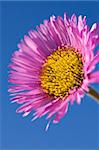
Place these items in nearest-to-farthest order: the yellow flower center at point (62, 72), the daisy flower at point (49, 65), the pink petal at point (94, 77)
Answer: the pink petal at point (94, 77), the daisy flower at point (49, 65), the yellow flower center at point (62, 72)

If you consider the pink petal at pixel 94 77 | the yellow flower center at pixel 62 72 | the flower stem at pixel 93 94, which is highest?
the yellow flower center at pixel 62 72

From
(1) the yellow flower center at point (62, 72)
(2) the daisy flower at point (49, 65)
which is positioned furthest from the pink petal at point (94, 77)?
(1) the yellow flower center at point (62, 72)

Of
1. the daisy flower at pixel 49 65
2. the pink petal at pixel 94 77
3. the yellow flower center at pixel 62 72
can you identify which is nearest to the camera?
the pink petal at pixel 94 77

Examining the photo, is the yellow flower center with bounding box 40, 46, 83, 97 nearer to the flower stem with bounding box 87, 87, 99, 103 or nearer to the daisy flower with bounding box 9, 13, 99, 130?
the daisy flower with bounding box 9, 13, 99, 130

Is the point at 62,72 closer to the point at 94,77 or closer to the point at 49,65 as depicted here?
the point at 49,65

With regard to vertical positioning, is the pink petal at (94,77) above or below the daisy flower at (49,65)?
below

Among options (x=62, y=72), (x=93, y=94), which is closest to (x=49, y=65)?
(x=62, y=72)

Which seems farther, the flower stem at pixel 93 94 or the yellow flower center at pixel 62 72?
the yellow flower center at pixel 62 72

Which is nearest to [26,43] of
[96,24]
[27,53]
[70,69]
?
[27,53]

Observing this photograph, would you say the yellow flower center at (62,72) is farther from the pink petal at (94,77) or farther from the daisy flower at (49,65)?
the pink petal at (94,77)

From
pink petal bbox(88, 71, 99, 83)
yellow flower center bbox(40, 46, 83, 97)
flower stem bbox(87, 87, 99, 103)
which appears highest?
yellow flower center bbox(40, 46, 83, 97)

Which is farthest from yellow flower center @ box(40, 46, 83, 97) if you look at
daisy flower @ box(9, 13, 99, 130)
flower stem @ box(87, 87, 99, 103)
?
flower stem @ box(87, 87, 99, 103)
